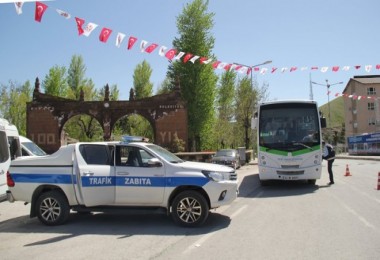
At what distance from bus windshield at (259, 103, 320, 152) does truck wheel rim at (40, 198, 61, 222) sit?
8.66 meters

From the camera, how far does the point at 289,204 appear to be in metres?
11.6

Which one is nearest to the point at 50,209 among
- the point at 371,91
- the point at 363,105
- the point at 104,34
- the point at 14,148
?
the point at 14,148

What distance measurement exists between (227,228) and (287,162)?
7.29 m

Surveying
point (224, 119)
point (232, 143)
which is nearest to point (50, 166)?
point (224, 119)

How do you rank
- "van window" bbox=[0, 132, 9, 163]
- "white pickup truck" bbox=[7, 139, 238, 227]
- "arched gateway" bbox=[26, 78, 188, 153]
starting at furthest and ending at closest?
1. "arched gateway" bbox=[26, 78, 188, 153]
2. "van window" bbox=[0, 132, 9, 163]
3. "white pickup truck" bbox=[7, 139, 238, 227]

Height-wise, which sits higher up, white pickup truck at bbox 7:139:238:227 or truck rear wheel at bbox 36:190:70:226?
white pickup truck at bbox 7:139:238:227

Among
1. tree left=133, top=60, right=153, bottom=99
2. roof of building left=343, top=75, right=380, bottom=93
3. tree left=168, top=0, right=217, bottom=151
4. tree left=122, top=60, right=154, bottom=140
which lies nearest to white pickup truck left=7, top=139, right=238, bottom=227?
tree left=168, top=0, right=217, bottom=151

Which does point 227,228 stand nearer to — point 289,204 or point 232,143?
point 289,204

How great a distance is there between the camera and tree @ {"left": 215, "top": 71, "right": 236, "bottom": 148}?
181ft

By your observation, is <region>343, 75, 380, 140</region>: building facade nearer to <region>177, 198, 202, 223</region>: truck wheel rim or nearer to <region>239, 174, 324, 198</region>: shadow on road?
<region>239, 174, 324, 198</region>: shadow on road

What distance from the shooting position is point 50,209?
375 inches

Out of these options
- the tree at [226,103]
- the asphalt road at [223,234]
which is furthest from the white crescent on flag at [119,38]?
the tree at [226,103]

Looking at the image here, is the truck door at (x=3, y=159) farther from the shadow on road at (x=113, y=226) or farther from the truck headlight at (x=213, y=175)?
the truck headlight at (x=213, y=175)

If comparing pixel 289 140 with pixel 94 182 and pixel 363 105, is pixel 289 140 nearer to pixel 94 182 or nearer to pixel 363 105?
pixel 94 182
